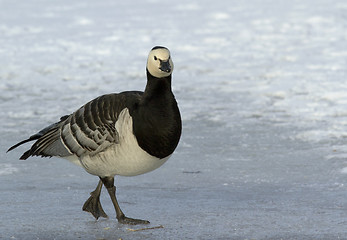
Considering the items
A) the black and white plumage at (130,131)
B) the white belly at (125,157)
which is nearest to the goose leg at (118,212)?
the black and white plumage at (130,131)

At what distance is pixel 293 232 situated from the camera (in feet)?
16.3

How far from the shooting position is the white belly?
16.8ft

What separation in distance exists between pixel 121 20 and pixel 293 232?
12.8 m

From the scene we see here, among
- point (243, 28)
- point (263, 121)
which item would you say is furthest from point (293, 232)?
point (243, 28)

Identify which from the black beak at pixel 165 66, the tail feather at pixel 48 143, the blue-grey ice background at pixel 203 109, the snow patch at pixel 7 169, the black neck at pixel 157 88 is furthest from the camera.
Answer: the snow patch at pixel 7 169

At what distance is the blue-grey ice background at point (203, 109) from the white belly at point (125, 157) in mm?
423

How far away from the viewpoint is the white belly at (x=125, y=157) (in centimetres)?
511

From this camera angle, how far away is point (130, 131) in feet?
16.8

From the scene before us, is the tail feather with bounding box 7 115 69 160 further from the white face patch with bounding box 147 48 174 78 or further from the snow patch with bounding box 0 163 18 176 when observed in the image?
the white face patch with bounding box 147 48 174 78

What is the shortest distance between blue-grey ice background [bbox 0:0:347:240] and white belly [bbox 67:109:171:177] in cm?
42

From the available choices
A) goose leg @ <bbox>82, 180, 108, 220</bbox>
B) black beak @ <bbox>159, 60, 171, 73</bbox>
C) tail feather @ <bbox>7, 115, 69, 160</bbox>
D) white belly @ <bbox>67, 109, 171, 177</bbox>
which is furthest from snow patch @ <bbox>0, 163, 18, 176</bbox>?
black beak @ <bbox>159, 60, 171, 73</bbox>

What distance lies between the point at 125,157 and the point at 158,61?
2.39ft

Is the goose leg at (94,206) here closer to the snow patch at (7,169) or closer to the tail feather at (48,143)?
the tail feather at (48,143)

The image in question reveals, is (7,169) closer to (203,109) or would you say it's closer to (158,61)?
(158,61)
